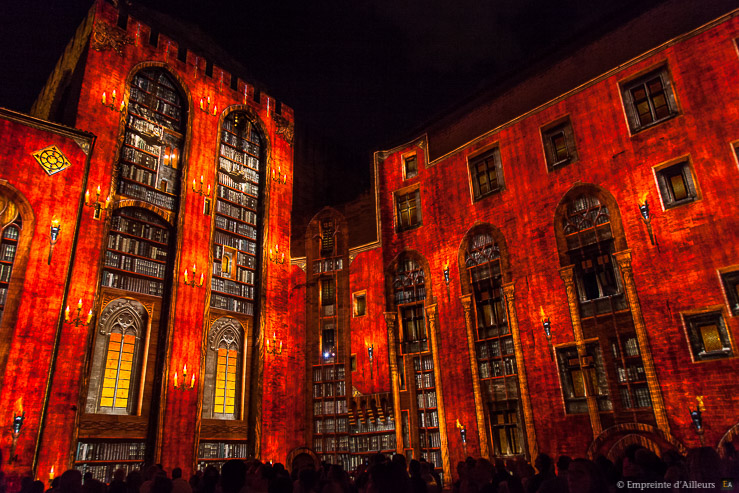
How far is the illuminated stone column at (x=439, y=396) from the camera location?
1805 cm

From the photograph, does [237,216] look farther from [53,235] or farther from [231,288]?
[53,235]

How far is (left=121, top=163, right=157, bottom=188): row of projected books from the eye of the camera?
66.0ft

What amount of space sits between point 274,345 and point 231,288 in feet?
11.2

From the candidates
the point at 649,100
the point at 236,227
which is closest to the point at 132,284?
the point at 236,227

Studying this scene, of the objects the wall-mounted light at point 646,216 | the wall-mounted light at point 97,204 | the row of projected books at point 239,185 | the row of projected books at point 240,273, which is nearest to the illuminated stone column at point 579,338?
the wall-mounted light at point 646,216

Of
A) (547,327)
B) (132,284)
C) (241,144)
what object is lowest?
(547,327)

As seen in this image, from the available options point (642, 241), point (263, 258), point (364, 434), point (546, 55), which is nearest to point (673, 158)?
point (642, 241)

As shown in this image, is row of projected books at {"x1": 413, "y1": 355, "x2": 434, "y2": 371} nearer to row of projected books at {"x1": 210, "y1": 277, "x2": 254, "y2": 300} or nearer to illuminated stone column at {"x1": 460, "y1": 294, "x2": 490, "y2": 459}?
illuminated stone column at {"x1": 460, "y1": 294, "x2": 490, "y2": 459}

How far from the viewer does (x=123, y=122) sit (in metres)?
20.2

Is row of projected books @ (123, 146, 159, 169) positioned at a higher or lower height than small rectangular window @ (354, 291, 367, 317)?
higher

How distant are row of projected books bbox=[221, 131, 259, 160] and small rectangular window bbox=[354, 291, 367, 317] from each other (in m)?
9.26

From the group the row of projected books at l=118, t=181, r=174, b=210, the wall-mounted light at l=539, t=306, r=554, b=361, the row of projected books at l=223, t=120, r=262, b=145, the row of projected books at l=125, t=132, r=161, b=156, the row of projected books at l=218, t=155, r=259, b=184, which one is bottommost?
the wall-mounted light at l=539, t=306, r=554, b=361

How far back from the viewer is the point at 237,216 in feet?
78.1

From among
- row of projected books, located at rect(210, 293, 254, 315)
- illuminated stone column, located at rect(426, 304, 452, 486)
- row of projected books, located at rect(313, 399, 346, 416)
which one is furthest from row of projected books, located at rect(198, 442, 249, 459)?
illuminated stone column, located at rect(426, 304, 452, 486)
